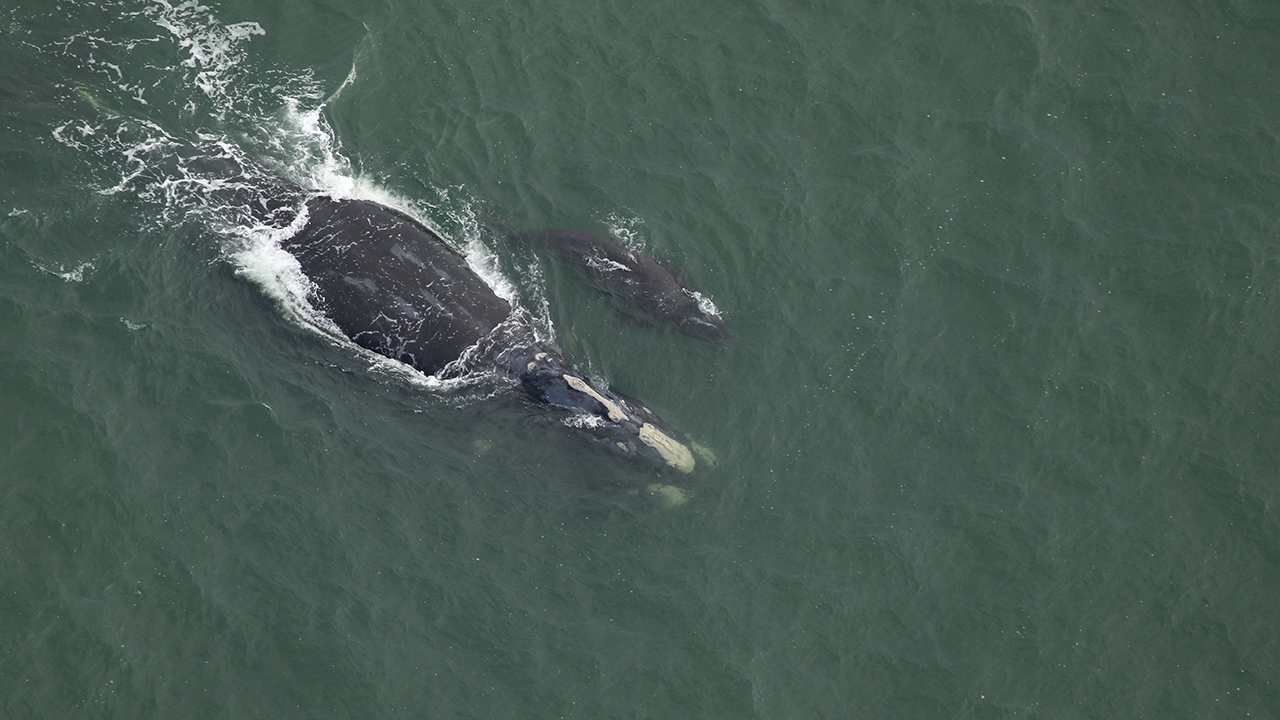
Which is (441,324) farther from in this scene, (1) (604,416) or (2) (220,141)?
(2) (220,141)

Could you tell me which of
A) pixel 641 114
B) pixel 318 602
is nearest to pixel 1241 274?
pixel 641 114

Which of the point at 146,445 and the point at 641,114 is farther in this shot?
the point at 641,114

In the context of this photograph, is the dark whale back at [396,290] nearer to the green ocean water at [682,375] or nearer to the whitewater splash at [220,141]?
the whitewater splash at [220,141]

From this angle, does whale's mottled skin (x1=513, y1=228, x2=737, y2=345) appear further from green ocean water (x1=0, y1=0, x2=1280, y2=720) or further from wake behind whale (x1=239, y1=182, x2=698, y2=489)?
wake behind whale (x1=239, y1=182, x2=698, y2=489)

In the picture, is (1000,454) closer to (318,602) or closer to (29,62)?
(318,602)

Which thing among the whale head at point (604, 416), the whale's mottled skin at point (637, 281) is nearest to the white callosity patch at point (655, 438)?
the whale head at point (604, 416)

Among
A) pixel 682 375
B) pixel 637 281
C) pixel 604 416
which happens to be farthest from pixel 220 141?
pixel 682 375
